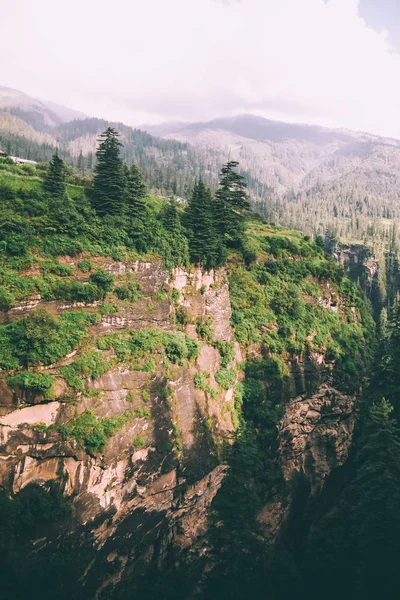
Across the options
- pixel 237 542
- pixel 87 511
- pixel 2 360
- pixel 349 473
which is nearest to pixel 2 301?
pixel 2 360

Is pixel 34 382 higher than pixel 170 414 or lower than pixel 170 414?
higher

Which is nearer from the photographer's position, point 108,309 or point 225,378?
point 108,309

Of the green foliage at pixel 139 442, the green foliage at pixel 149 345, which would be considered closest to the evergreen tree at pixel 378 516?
the green foliage at pixel 139 442

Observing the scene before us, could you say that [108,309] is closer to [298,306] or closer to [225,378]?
[225,378]

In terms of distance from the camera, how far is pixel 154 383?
31.1 meters

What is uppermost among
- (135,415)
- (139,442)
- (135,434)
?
(135,415)

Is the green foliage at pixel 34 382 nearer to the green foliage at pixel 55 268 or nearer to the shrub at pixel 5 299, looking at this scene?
the shrub at pixel 5 299

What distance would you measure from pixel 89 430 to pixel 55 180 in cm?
2391

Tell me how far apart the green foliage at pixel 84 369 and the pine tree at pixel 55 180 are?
53.7 ft

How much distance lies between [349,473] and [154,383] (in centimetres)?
2245

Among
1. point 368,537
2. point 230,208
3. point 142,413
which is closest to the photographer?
point 368,537

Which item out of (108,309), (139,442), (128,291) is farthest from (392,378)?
(108,309)

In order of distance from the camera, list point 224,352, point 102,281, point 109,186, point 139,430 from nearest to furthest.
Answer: point 139,430 < point 102,281 < point 109,186 < point 224,352

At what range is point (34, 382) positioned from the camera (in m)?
25.3
